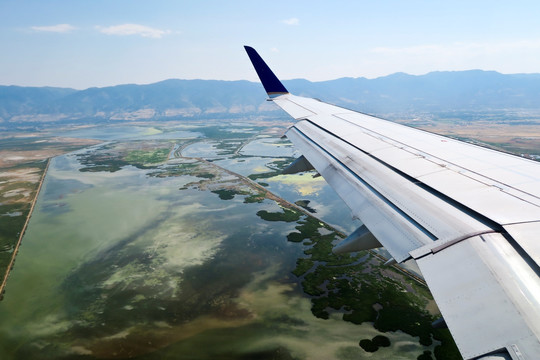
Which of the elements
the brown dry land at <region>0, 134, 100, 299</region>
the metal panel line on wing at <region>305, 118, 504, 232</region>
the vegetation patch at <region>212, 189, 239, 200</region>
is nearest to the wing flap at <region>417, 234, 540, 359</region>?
the metal panel line on wing at <region>305, 118, 504, 232</region>

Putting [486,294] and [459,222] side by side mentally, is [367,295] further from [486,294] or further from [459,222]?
[486,294]

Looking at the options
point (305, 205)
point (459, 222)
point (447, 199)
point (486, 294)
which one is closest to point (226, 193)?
point (305, 205)

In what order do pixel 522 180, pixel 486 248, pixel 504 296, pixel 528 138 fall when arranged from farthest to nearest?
pixel 528 138 < pixel 522 180 < pixel 486 248 < pixel 504 296

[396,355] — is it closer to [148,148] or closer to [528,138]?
[148,148]

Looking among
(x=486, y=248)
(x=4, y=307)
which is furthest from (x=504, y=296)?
(x=4, y=307)

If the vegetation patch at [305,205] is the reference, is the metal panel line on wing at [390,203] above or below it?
above

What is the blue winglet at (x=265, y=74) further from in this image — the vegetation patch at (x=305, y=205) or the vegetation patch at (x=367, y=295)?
the vegetation patch at (x=305, y=205)

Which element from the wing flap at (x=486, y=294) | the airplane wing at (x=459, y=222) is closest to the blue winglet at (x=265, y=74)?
the airplane wing at (x=459, y=222)
